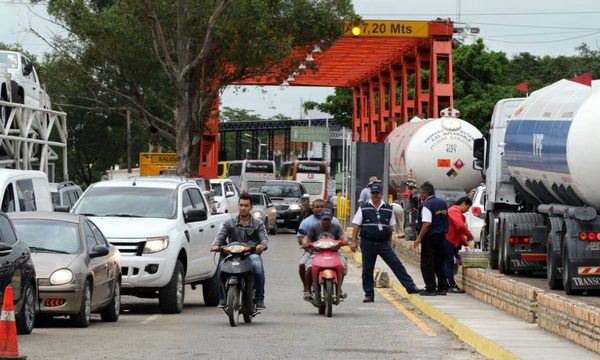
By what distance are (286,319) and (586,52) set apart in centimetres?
9128

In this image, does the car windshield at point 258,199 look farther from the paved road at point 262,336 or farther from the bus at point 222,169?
the bus at point 222,169

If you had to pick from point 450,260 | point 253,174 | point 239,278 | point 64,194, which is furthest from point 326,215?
point 253,174

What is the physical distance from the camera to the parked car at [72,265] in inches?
688

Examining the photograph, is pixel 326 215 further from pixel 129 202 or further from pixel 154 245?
pixel 129 202

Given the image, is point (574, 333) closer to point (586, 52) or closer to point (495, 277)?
point (495, 277)

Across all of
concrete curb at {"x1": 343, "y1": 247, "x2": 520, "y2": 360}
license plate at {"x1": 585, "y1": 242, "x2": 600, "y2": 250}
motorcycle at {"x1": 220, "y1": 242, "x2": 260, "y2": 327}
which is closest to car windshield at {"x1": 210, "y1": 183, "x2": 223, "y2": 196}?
concrete curb at {"x1": 343, "y1": 247, "x2": 520, "y2": 360}

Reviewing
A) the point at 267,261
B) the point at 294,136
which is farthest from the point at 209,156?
the point at 267,261

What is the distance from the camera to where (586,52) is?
10819 cm

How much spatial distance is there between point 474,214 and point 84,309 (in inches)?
843

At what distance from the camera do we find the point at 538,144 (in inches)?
1006

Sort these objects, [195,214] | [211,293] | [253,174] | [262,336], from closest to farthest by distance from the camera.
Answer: [262,336] < [195,214] < [211,293] < [253,174]

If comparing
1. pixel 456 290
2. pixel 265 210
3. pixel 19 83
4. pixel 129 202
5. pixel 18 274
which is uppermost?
pixel 19 83

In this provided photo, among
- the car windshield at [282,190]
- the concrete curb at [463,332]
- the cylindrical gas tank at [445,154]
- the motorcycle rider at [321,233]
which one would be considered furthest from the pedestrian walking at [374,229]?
the car windshield at [282,190]

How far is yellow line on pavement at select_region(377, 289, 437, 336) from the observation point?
18.5 metres
